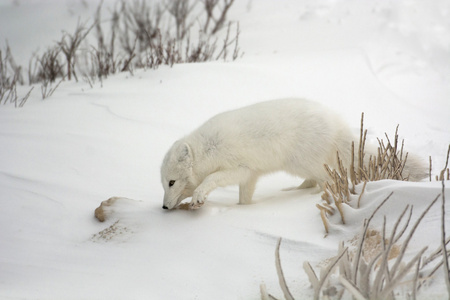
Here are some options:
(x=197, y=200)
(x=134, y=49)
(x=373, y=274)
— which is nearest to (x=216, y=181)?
(x=197, y=200)

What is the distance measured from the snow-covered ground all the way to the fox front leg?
0.10m

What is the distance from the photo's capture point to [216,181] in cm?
296

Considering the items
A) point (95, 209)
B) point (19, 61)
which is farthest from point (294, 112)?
point (19, 61)

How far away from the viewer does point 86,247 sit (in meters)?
2.61

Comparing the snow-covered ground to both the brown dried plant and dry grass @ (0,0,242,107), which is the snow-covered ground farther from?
dry grass @ (0,0,242,107)

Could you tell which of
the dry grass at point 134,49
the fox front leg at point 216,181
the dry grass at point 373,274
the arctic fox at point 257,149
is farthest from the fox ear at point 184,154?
the dry grass at point 134,49

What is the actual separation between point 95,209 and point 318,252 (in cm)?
146

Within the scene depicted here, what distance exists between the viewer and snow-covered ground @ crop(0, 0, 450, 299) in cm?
220

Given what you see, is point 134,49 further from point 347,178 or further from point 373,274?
point 373,274

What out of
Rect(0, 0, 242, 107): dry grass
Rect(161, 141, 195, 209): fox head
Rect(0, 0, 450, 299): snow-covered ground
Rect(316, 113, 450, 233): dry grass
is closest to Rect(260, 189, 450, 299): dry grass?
Rect(0, 0, 450, 299): snow-covered ground

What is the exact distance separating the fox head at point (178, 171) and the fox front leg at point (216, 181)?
0.54 feet

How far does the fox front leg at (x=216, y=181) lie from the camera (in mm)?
2785

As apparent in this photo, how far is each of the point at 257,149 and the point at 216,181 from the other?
13.9 inches

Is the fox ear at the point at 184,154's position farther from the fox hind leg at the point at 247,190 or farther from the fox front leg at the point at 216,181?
the fox hind leg at the point at 247,190
